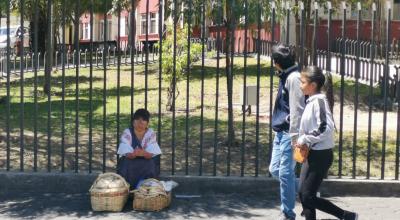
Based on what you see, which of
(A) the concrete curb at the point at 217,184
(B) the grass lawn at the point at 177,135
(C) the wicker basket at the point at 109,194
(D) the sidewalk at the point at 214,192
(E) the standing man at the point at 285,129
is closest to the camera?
(E) the standing man at the point at 285,129

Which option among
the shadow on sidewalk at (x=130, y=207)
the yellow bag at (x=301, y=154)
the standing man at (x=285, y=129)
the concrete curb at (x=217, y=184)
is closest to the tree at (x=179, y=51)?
the concrete curb at (x=217, y=184)

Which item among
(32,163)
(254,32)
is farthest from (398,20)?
(32,163)

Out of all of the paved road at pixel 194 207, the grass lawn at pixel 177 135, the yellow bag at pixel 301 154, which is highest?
the yellow bag at pixel 301 154

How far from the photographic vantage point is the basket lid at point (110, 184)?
7.26m

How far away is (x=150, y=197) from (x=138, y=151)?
1.93ft

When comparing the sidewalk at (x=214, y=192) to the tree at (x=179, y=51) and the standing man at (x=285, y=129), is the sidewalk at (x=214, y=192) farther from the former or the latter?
the tree at (x=179, y=51)

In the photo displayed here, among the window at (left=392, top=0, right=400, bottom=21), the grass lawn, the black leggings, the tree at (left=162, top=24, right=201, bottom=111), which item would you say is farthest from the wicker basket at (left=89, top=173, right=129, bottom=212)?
the window at (left=392, top=0, right=400, bottom=21)

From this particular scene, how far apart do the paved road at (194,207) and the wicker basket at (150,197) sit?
82 mm

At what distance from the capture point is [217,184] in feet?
26.8

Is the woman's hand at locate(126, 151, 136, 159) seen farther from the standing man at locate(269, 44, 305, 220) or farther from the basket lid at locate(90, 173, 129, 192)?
the standing man at locate(269, 44, 305, 220)

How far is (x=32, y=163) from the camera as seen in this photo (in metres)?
9.06

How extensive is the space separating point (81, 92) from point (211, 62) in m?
5.49

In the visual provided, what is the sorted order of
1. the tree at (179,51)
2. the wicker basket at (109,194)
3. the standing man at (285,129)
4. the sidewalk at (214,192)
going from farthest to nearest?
the tree at (179,51) < the sidewalk at (214,192) < the wicker basket at (109,194) < the standing man at (285,129)

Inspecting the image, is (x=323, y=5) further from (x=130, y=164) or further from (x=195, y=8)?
(x=130, y=164)
